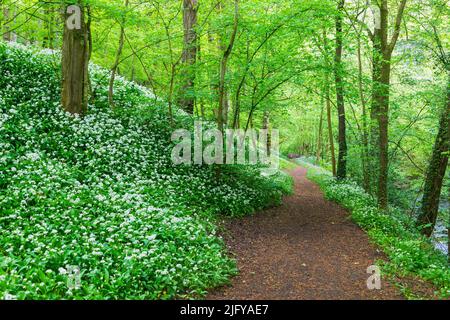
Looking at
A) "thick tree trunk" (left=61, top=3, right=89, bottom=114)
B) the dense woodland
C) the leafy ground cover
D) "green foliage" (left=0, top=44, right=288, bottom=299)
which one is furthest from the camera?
"thick tree trunk" (left=61, top=3, right=89, bottom=114)

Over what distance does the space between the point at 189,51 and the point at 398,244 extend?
31.3 ft

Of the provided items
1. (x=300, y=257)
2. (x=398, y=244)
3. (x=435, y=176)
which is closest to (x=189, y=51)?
(x=300, y=257)

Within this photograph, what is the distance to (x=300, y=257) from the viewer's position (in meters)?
7.69

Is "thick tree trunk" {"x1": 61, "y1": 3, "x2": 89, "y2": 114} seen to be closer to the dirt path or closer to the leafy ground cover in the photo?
the dirt path

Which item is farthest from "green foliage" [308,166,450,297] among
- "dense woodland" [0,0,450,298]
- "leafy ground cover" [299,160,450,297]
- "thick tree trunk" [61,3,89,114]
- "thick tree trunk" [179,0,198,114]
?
"thick tree trunk" [61,3,89,114]

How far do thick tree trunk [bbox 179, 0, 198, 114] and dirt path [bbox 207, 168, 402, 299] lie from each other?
5.09 m

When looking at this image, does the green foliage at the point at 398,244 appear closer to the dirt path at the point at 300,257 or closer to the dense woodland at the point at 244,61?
the dirt path at the point at 300,257

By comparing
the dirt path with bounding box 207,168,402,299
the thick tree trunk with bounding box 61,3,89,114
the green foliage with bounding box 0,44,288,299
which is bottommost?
the dirt path with bounding box 207,168,402,299

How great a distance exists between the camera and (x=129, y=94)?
13625 millimetres

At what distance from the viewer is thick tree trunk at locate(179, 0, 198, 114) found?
11484 millimetres

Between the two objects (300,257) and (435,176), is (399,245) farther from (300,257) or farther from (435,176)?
(435,176)

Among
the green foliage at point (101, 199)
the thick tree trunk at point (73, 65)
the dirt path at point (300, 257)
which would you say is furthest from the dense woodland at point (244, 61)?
the dirt path at point (300, 257)
